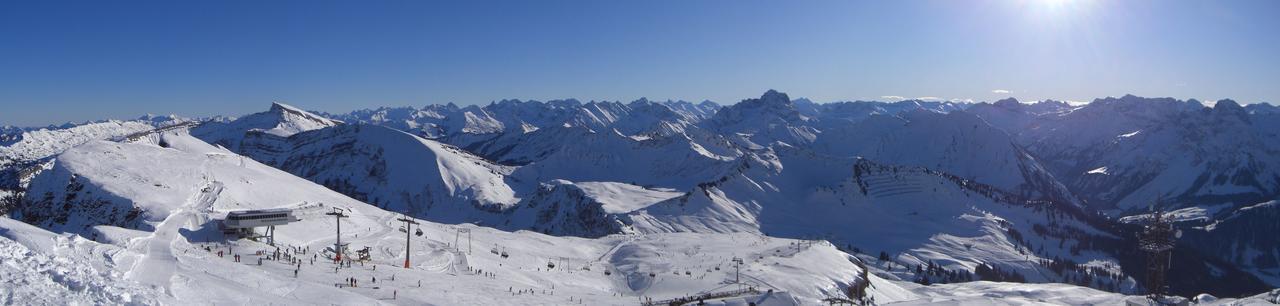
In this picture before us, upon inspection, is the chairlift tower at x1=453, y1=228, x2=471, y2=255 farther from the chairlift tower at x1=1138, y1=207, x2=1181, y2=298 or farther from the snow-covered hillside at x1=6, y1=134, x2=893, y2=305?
the chairlift tower at x1=1138, y1=207, x2=1181, y2=298

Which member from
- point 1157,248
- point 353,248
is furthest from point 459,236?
point 1157,248

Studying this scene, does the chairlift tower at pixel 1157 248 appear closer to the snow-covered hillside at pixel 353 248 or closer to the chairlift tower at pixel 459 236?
the snow-covered hillside at pixel 353 248

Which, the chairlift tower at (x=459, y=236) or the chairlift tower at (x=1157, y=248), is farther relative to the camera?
the chairlift tower at (x=459, y=236)

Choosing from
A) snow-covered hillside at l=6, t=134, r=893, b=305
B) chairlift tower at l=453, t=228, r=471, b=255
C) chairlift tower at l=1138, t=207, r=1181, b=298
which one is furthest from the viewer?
chairlift tower at l=453, t=228, r=471, b=255

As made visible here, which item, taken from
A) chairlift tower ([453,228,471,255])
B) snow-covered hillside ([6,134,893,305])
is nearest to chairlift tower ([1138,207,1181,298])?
snow-covered hillside ([6,134,893,305])

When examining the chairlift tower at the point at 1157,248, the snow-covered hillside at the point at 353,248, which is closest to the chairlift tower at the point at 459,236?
the snow-covered hillside at the point at 353,248

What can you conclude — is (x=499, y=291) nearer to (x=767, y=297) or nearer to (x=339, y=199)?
(x=767, y=297)

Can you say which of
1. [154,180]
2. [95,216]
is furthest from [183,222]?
[154,180]

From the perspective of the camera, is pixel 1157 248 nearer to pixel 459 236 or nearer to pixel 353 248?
pixel 353 248
